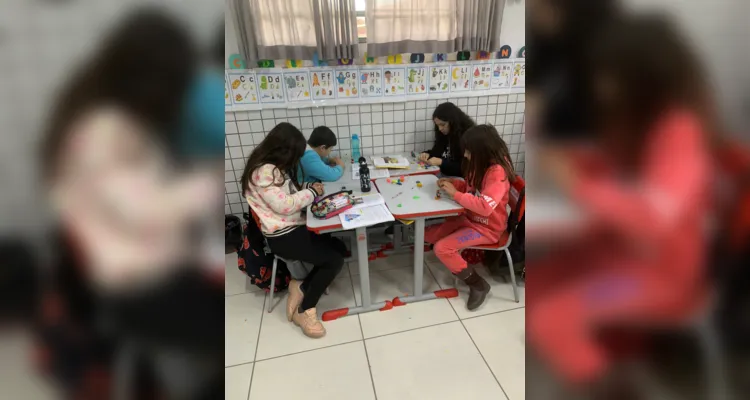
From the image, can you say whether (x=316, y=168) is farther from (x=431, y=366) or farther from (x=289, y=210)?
(x=431, y=366)

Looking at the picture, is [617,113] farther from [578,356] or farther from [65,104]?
[65,104]

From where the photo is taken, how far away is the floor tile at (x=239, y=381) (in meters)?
1.57

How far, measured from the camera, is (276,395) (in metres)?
1.58

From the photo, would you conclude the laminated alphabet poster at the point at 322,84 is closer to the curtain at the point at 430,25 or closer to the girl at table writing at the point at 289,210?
the curtain at the point at 430,25

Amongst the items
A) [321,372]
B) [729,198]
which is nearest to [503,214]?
[321,372]

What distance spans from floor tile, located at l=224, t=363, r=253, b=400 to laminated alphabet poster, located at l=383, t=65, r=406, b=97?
6.35ft

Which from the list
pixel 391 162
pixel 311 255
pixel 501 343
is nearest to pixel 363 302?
pixel 311 255

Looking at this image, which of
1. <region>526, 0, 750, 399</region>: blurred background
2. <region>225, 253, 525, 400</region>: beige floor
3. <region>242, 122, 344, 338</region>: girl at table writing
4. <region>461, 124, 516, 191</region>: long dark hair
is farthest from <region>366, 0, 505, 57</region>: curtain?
<region>526, 0, 750, 399</region>: blurred background

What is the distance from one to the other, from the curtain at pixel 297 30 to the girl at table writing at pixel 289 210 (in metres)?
0.74

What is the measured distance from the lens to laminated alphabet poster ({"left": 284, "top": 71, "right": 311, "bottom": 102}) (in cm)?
242

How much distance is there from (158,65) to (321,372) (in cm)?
172

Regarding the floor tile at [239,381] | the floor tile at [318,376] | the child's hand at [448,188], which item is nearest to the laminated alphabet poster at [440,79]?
the child's hand at [448,188]

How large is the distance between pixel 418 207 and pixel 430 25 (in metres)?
1.33

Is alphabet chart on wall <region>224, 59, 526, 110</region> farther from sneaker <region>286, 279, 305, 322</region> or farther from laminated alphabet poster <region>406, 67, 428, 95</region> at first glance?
sneaker <region>286, 279, 305, 322</region>
